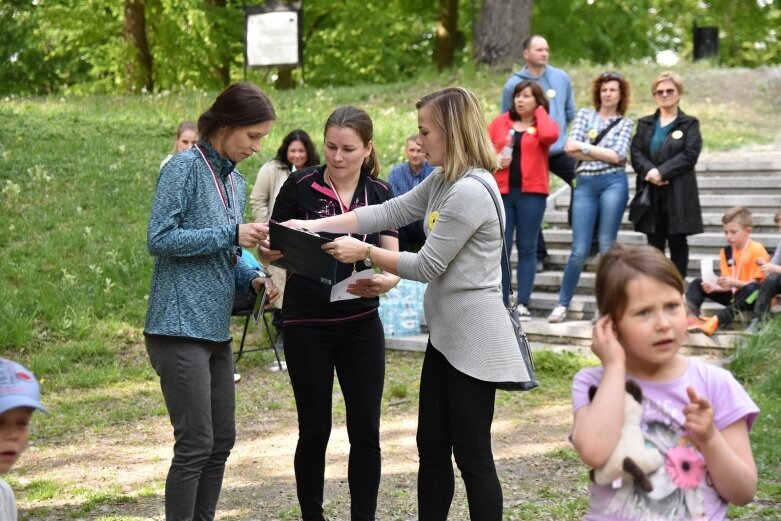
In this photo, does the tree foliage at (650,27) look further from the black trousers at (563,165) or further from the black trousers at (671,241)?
the black trousers at (671,241)

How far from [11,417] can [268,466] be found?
432 cm

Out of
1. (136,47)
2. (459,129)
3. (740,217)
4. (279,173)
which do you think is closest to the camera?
(459,129)

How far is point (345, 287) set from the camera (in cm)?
496

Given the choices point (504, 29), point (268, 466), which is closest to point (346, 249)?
point (268, 466)

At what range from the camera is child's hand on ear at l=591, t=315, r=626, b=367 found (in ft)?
9.50

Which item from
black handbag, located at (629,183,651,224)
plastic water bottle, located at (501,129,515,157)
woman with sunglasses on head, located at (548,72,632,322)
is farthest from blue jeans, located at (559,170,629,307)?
plastic water bottle, located at (501,129,515,157)

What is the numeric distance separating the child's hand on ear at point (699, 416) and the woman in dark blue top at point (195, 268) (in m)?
2.25

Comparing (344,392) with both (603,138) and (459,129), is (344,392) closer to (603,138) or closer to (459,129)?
(459,129)

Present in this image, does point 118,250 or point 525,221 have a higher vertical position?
point 525,221

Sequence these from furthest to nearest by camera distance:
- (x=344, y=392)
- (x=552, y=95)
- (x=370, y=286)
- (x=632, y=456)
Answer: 1. (x=552, y=95)
2. (x=344, y=392)
3. (x=370, y=286)
4. (x=632, y=456)

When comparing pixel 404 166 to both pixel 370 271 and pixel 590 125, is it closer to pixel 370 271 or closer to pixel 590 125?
pixel 590 125

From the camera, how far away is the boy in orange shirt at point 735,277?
9.79 m

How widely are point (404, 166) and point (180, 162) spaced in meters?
5.97

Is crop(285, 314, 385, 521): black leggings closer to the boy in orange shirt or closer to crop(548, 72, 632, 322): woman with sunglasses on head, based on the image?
the boy in orange shirt
